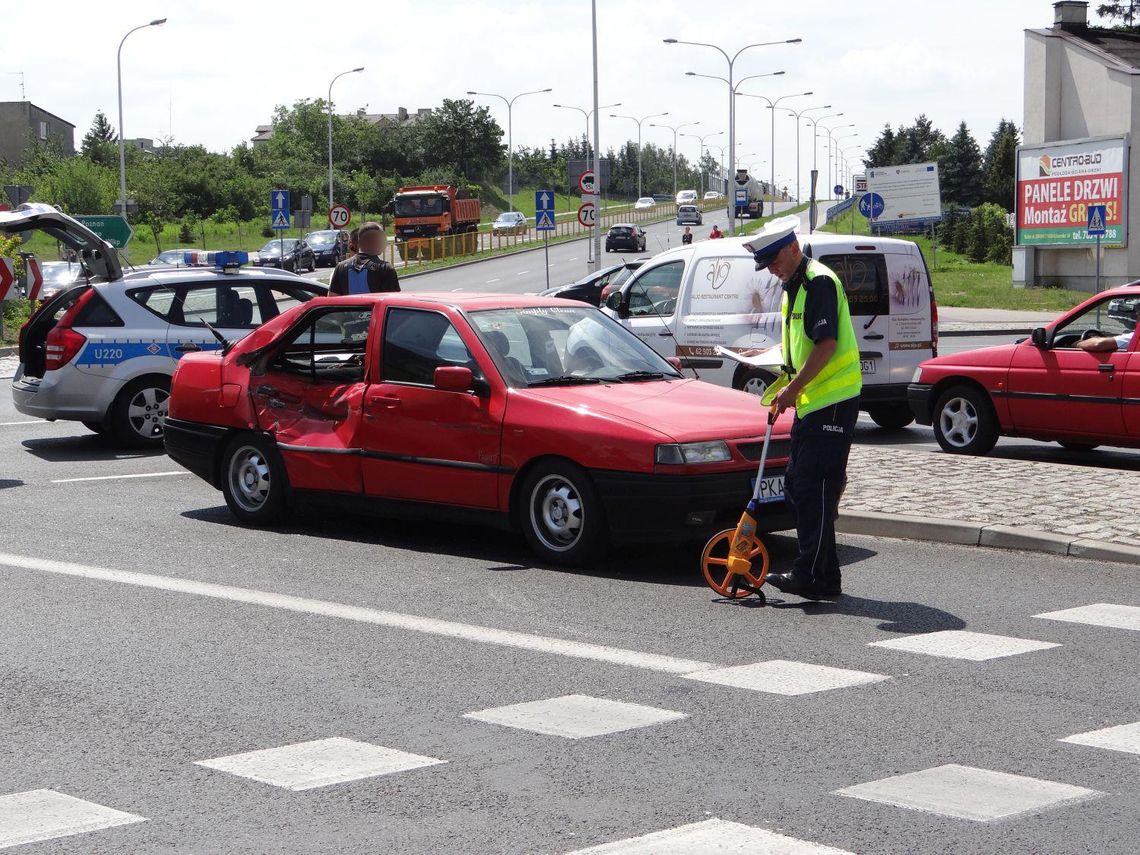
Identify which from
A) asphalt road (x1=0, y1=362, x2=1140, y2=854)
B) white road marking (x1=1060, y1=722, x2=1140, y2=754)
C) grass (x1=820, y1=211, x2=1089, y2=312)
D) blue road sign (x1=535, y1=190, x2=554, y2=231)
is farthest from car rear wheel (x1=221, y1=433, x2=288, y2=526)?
blue road sign (x1=535, y1=190, x2=554, y2=231)

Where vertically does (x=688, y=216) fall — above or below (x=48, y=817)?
above

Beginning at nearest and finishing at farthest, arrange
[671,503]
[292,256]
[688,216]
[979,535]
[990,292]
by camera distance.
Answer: [671,503]
[979,535]
[990,292]
[292,256]
[688,216]

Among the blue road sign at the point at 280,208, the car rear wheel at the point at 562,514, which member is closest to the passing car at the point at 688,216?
the blue road sign at the point at 280,208

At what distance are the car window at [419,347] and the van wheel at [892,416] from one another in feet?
23.4

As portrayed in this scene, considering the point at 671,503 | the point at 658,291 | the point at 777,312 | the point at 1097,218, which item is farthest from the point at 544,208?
the point at 671,503

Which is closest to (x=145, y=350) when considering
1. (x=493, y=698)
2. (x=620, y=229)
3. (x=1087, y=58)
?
(x=493, y=698)

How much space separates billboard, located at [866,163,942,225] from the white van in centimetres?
5103

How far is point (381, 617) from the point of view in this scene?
24.5 ft

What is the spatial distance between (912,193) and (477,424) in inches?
2327

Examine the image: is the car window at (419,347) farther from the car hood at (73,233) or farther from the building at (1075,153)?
the building at (1075,153)

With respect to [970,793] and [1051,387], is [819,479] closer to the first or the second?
[970,793]

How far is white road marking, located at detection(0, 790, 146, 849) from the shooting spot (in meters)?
4.45

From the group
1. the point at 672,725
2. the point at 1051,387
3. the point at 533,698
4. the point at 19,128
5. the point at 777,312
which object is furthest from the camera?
the point at 19,128

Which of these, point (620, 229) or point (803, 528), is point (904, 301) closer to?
point (803, 528)
